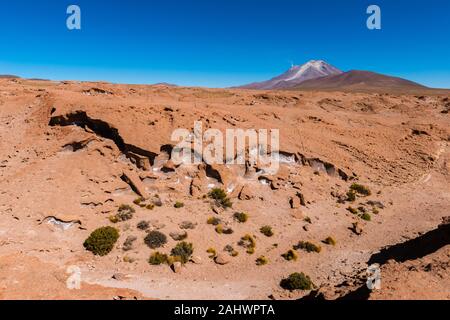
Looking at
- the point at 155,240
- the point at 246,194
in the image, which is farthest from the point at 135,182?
the point at 246,194

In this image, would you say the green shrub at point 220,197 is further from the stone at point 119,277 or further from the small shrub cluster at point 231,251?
the stone at point 119,277

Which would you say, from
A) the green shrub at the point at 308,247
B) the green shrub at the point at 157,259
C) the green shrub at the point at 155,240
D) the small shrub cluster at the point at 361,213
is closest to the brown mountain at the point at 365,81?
the small shrub cluster at the point at 361,213

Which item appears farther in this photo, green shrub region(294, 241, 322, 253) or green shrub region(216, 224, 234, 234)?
green shrub region(216, 224, 234, 234)

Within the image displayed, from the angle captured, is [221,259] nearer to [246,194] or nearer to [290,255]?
[290,255]

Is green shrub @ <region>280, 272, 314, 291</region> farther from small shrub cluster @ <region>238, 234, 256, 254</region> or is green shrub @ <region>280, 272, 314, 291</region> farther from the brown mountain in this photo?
the brown mountain

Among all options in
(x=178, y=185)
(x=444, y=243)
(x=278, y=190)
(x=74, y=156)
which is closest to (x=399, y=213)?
(x=278, y=190)

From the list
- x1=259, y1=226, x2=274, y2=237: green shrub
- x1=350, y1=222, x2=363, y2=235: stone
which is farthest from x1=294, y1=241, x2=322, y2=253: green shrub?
x1=350, y1=222, x2=363, y2=235: stone

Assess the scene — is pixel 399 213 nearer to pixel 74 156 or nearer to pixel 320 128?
pixel 320 128

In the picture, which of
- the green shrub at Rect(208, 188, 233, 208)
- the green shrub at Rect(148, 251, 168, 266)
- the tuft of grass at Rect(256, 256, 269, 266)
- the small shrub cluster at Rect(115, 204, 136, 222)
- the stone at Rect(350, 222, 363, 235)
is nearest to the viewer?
the green shrub at Rect(148, 251, 168, 266)
